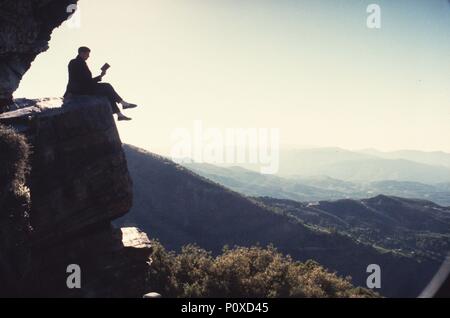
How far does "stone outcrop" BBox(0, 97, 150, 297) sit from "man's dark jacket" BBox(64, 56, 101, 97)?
0.66 meters

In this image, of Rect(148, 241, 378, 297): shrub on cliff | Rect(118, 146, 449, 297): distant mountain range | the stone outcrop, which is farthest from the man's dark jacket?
Rect(118, 146, 449, 297): distant mountain range

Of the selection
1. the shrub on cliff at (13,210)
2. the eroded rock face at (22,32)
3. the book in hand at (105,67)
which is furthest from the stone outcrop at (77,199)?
the eroded rock face at (22,32)

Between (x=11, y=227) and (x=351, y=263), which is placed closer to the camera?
(x=11, y=227)

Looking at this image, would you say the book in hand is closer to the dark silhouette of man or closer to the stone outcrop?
the dark silhouette of man

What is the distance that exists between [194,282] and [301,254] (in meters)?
122

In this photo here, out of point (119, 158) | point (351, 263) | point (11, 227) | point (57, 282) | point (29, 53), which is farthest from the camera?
point (351, 263)

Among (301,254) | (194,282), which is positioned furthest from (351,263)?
(194,282)

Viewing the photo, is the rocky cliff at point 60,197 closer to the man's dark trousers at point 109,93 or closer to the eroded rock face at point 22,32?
the eroded rock face at point 22,32

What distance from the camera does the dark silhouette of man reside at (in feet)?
59.7

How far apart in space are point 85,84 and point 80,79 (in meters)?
0.29

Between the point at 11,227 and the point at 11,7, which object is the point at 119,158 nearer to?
the point at 11,227

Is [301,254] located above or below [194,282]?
below

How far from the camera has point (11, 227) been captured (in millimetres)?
13531

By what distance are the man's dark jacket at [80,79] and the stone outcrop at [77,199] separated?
0.66 metres
